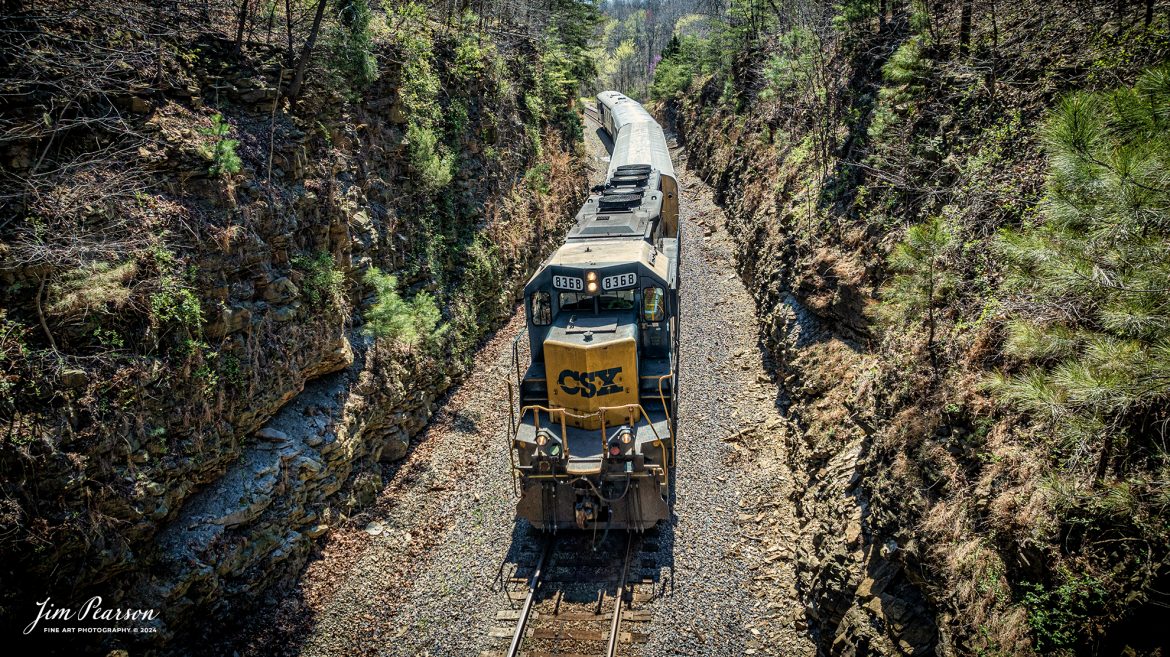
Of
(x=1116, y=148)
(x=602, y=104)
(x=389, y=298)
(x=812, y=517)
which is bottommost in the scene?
(x=812, y=517)

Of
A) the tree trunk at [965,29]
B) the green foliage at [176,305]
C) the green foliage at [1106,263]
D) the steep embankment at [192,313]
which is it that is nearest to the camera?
the green foliage at [1106,263]

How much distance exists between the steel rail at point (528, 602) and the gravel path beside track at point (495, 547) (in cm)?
24

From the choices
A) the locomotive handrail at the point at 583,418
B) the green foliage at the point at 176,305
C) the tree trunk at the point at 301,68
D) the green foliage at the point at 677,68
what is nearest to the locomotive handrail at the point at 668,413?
the locomotive handrail at the point at 583,418

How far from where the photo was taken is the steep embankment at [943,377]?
15.9ft

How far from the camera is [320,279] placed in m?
10.3

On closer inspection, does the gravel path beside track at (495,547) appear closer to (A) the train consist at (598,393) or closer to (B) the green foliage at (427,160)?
(A) the train consist at (598,393)

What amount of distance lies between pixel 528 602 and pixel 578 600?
0.78 metres

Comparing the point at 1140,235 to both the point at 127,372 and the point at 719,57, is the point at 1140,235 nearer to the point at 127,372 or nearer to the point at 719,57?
the point at 127,372

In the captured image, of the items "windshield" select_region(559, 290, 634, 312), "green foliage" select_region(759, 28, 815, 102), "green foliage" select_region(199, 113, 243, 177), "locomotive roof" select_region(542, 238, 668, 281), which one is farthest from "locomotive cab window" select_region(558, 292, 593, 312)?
"green foliage" select_region(759, 28, 815, 102)

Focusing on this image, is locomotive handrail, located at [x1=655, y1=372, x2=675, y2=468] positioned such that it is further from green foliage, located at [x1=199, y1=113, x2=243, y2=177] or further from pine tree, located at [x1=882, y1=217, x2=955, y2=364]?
green foliage, located at [x1=199, y1=113, x2=243, y2=177]

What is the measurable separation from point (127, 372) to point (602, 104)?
3325 cm

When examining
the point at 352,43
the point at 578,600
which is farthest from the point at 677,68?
the point at 578,600

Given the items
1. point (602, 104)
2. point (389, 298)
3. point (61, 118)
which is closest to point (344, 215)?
point (389, 298)

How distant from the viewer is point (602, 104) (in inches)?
1414
